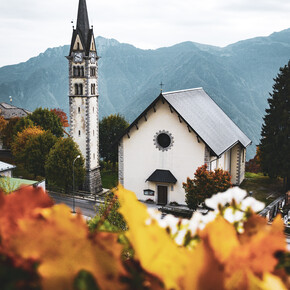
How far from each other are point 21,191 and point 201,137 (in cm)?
3328

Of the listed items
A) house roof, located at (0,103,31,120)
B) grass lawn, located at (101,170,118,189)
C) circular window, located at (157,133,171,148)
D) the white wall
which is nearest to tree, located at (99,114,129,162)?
grass lawn, located at (101,170,118,189)

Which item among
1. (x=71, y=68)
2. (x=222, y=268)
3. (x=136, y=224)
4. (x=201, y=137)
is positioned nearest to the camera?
(x=222, y=268)

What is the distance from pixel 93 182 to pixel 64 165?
6.00 metres

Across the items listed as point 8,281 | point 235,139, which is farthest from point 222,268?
point 235,139

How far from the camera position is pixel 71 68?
4809cm

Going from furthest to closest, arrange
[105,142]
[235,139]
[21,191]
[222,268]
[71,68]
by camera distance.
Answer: [105,142] → [71,68] → [235,139] → [21,191] → [222,268]

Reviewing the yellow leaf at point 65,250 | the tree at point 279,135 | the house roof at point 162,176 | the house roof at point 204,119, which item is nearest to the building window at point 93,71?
the house roof at point 204,119

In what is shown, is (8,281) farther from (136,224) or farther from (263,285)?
(263,285)

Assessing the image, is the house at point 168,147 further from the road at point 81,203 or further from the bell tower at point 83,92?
the bell tower at point 83,92

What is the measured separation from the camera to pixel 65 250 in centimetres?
194

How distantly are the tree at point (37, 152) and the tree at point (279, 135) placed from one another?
26.5 m

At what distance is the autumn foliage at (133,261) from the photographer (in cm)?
188

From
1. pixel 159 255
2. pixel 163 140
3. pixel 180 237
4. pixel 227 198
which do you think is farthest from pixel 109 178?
pixel 159 255

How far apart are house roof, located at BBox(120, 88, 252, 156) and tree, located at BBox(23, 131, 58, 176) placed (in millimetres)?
15253
